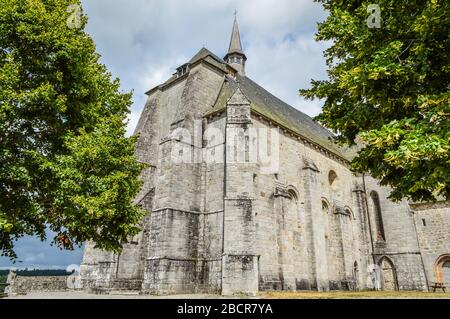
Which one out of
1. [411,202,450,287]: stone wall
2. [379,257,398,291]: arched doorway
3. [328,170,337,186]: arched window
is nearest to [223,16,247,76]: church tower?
[328,170,337,186]: arched window

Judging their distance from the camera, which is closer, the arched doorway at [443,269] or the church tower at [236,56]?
the arched doorway at [443,269]

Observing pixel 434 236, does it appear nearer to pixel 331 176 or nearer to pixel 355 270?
pixel 355 270

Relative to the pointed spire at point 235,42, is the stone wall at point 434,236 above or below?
below

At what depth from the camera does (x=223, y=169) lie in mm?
17750

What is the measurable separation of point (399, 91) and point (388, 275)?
80.7 feet

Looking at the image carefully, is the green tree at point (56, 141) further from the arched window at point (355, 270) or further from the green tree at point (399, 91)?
the arched window at point (355, 270)

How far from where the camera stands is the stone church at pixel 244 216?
52.1ft

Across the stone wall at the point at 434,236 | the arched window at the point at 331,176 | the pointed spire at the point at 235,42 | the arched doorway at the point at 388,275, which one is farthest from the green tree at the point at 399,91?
the pointed spire at the point at 235,42

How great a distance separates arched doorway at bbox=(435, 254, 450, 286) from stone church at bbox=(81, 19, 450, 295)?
0.25 feet

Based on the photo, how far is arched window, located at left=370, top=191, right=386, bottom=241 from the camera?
92.4ft

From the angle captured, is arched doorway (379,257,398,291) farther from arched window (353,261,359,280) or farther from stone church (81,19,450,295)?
arched window (353,261,359,280)

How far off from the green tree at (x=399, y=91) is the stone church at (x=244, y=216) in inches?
341

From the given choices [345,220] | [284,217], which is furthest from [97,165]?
[345,220]

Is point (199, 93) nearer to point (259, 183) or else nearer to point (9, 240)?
point (259, 183)
